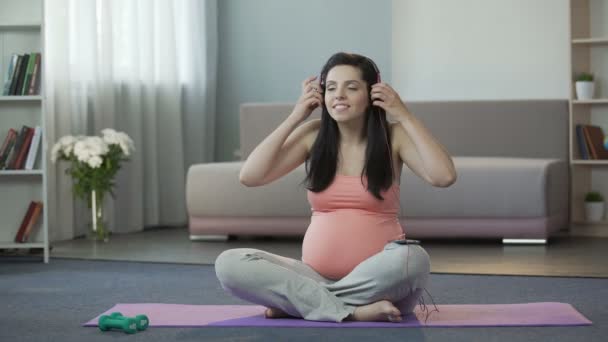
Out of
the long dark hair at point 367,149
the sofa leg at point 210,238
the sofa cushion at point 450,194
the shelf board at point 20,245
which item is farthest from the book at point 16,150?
Result: the long dark hair at point 367,149

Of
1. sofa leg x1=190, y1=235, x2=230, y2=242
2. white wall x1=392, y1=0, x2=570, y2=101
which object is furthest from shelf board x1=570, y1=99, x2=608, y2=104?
sofa leg x1=190, y1=235, x2=230, y2=242

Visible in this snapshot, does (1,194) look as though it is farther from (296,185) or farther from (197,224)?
(296,185)

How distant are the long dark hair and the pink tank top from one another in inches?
1.1

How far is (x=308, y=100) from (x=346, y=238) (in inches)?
16.3

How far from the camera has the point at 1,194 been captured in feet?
15.4

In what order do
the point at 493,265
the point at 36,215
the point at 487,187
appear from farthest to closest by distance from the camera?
the point at 487,187 < the point at 36,215 < the point at 493,265

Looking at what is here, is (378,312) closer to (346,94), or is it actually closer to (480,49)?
(346,94)

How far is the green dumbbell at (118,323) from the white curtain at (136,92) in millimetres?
2917

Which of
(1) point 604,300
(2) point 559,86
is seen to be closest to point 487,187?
(2) point 559,86

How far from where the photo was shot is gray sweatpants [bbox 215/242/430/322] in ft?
8.48

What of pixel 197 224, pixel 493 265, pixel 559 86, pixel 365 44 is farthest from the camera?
pixel 365 44

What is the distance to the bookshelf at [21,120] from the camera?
452 centimetres

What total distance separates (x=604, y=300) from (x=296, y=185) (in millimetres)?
2363

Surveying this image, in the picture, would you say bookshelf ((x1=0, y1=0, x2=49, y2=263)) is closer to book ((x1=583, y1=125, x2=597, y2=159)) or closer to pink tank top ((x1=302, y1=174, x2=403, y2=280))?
pink tank top ((x1=302, y1=174, x2=403, y2=280))
